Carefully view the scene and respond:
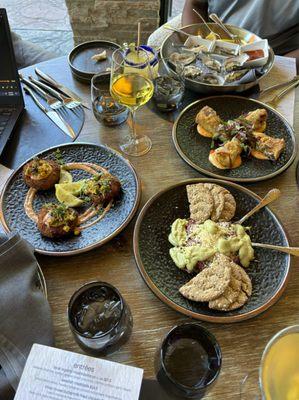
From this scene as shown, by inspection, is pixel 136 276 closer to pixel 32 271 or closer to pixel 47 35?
pixel 32 271

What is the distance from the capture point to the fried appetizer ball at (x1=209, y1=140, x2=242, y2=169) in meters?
1.12

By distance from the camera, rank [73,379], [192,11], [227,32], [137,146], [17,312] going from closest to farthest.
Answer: [73,379], [17,312], [137,146], [227,32], [192,11]

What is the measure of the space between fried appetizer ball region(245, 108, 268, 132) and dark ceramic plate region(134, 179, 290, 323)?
313 mm

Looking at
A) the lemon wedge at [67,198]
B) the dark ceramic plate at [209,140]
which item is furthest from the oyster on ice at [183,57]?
the lemon wedge at [67,198]

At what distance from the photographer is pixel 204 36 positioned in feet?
5.23

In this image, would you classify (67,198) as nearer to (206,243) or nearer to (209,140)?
(206,243)

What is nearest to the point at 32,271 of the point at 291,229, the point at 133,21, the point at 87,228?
the point at 87,228

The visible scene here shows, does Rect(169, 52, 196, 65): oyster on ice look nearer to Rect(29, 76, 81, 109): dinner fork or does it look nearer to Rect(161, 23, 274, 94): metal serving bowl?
Rect(161, 23, 274, 94): metal serving bowl

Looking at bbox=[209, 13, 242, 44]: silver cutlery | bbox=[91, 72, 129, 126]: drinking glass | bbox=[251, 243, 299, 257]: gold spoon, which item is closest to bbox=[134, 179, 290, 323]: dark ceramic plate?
bbox=[251, 243, 299, 257]: gold spoon

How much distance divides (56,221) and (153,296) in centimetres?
30

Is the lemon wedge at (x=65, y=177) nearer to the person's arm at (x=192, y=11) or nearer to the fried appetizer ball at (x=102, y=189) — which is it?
the fried appetizer ball at (x=102, y=189)

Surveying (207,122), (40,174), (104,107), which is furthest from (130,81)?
(40,174)

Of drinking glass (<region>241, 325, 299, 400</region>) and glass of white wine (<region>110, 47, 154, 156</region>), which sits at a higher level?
glass of white wine (<region>110, 47, 154, 156</region>)

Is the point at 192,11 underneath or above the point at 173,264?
above
